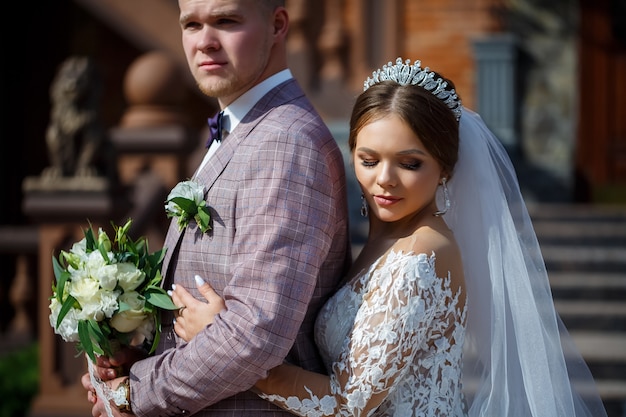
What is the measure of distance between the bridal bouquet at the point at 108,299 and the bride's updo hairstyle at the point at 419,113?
0.76 m

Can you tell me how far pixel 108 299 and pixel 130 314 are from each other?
0.25 feet

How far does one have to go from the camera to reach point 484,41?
9625mm

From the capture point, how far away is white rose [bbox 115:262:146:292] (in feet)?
9.16

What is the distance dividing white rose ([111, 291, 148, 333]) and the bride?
109 millimetres

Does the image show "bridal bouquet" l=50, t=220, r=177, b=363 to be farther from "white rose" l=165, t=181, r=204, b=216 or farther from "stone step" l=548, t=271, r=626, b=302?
"stone step" l=548, t=271, r=626, b=302

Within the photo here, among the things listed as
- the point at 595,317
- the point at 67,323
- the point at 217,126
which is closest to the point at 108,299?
the point at 67,323

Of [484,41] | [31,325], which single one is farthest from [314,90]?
[31,325]

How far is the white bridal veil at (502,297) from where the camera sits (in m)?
3.03

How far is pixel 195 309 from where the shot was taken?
2.71 m

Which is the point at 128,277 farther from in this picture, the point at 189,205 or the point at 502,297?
the point at 502,297

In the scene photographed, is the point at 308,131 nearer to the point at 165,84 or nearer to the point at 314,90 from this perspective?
the point at 165,84

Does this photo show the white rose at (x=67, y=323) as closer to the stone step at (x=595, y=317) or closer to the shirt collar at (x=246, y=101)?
the shirt collar at (x=246, y=101)

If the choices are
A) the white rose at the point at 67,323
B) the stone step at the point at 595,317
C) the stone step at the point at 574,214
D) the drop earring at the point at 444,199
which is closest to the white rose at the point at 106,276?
the white rose at the point at 67,323

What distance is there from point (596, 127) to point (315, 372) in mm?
8010
